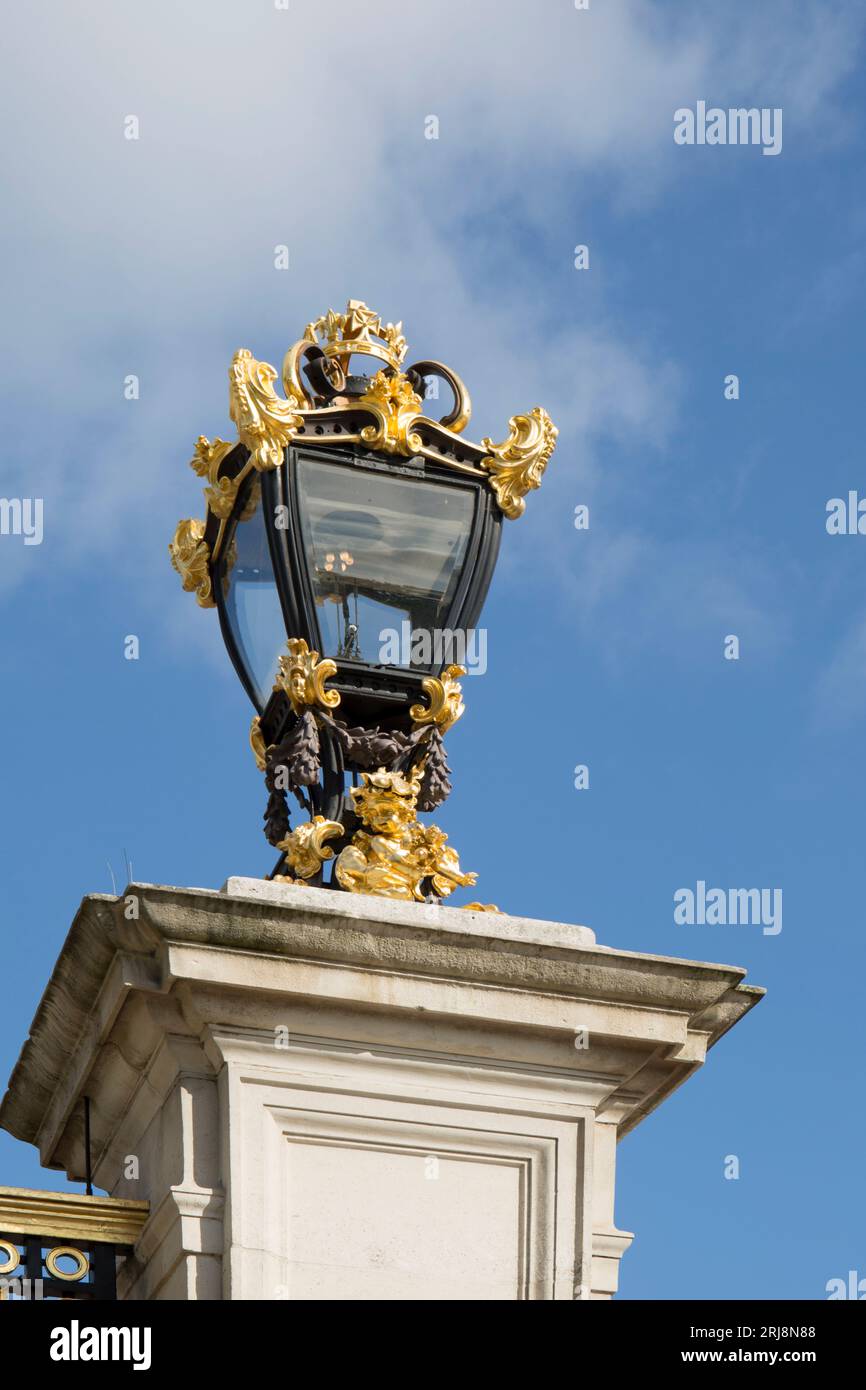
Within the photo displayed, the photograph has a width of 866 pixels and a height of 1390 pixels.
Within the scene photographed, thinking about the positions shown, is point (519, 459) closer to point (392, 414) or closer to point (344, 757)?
point (392, 414)

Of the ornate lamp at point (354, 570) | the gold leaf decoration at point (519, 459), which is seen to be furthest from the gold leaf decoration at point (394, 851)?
the gold leaf decoration at point (519, 459)

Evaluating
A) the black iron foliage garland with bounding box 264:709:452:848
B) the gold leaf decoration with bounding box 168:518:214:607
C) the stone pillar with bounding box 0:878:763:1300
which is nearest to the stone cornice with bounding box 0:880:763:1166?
the stone pillar with bounding box 0:878:763:1300

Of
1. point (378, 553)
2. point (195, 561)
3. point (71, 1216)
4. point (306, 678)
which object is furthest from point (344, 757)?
point (71, 1216)

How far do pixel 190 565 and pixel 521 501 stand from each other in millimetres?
1405

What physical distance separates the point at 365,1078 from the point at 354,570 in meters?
2.27

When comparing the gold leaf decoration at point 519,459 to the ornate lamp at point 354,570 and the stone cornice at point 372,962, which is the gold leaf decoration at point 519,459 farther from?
the stone cornice at point 372,962

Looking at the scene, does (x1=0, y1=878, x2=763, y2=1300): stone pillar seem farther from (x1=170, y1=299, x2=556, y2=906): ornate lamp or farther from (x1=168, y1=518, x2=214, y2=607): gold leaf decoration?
(x1=168, y1=518, x2=214, y2=607): gold leaf decoration

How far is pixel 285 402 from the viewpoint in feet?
38.9

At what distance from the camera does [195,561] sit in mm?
12391

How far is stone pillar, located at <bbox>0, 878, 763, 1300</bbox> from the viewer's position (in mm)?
10266

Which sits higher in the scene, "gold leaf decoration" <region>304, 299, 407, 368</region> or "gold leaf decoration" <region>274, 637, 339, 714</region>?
"gold leaf decoration" <region>304, 299, 407, 368</region>

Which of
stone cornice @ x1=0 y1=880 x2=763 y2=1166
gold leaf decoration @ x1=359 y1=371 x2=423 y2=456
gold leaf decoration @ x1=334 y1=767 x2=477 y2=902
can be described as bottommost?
stone cornice @ x1=0 y1=880 x2=763 y2=1166
